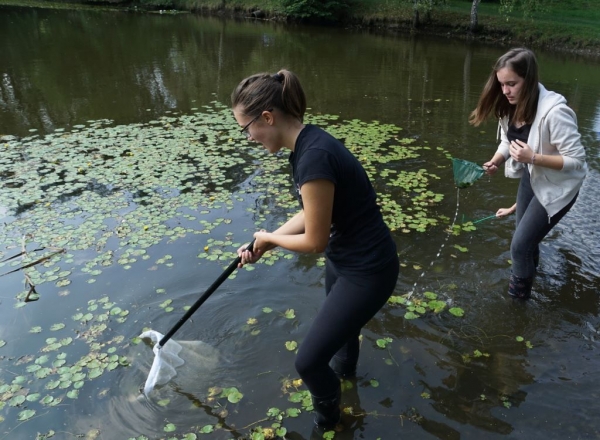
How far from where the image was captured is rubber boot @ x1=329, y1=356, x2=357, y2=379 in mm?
2973

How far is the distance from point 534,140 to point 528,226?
2.02ft

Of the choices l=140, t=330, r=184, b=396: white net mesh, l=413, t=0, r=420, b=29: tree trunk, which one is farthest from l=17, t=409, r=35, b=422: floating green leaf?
l=413, t=0, r=420, b=29: tree trunk

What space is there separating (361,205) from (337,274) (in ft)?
1.32

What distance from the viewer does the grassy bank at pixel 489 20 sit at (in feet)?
68.2

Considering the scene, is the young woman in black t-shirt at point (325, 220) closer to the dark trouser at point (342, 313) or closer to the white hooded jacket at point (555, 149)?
the dark trouser at point (342, 313)

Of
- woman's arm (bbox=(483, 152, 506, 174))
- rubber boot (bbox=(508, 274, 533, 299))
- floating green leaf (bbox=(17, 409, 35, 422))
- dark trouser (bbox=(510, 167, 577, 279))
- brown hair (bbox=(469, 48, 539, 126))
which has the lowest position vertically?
floating green leaf (bbox=(17, 409, 35, 422))

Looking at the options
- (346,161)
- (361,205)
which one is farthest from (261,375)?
(346,161)

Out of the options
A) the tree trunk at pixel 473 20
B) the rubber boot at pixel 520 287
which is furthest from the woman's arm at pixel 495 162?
the tree trunk at pixel 473 20

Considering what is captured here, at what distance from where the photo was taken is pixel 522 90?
9.17 feet

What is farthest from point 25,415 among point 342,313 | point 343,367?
point 342,313

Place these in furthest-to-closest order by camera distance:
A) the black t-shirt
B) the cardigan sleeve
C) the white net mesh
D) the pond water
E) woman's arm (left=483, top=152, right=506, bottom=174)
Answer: woman's arm (left=483, top=152, right=506, bottom=174) → the white net mesh → the pond water → the cardigan sleeve → the black t-shirt

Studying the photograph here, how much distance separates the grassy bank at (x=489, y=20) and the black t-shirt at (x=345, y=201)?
2203 centimetres

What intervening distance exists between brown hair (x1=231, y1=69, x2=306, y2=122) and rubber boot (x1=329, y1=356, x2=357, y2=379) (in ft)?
5.67

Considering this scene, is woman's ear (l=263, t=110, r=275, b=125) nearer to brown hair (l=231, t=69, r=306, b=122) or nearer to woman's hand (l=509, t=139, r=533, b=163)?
brown hair (l=231, t=69, r=306, b=122)
